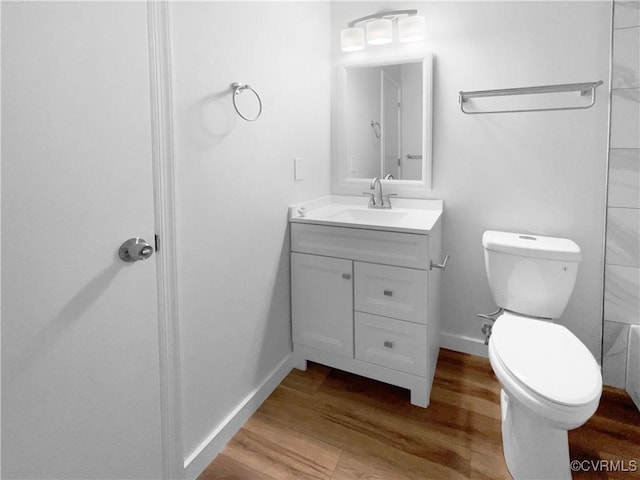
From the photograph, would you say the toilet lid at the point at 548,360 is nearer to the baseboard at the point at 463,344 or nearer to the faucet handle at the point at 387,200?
the baseboard at the point at 463,344

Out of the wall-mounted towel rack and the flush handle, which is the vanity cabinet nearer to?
the wall-mounted towel rack

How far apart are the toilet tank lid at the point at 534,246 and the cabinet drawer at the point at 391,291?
0.43m

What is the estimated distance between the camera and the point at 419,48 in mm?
2115

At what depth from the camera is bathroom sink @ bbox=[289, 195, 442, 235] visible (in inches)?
72.4

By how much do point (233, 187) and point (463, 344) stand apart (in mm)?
1620

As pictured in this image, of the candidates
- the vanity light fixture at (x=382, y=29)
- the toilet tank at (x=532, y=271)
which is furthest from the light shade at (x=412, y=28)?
the toilet tank at (x=532, y=271)

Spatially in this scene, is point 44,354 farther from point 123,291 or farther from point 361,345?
point 361,345

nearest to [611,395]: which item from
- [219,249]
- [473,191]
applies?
[473,191]

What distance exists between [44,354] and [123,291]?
0.24 metres

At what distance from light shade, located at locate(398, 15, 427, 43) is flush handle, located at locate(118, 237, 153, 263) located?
178cm

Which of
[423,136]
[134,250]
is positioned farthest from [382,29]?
[134,250]

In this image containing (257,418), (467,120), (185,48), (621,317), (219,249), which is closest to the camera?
(185,48)

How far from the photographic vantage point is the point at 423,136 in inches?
84.4

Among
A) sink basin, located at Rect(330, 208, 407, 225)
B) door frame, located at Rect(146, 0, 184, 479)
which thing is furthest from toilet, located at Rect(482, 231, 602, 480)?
door frame, located at Rect(146, 0, 184, 479)
